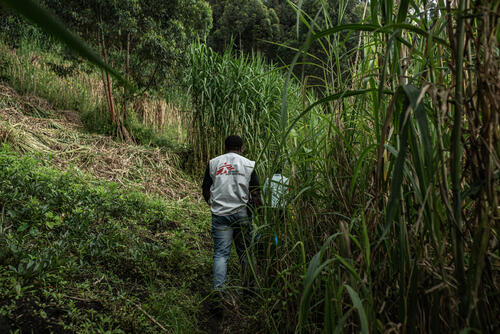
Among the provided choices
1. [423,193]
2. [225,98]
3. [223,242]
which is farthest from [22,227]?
[225,98]

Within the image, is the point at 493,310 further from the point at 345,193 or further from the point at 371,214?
the point at 345,193


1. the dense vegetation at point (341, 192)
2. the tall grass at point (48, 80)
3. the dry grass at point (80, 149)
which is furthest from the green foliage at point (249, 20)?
the dry grass at point (80, 149)

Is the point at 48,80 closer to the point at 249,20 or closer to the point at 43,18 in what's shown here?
the point at 43,18

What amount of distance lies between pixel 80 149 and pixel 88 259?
300 cm

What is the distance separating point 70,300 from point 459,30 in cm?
229

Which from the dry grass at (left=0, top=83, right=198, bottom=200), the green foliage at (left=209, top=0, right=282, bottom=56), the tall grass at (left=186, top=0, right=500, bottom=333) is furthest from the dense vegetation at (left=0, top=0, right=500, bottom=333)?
the green foliage at (left=209, top=0, right=282, bottom=56)

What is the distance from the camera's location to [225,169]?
283cm

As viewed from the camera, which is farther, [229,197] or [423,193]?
[229,197]

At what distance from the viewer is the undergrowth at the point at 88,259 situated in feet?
6.29

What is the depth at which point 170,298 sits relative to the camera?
2.37 metres

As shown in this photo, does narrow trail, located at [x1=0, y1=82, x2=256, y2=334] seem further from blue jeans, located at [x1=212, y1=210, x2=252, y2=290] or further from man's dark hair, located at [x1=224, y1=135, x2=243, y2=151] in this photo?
man's dark hair, located at [x1=224, y1=135, x2=243, y2=151]

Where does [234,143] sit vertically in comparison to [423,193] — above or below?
below

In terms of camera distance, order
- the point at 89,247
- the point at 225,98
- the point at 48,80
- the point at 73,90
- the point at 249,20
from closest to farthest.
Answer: the point at 89,247 → the point at 225,98 → the point at 48,80 → the point at 73,90 → the point at 249,20

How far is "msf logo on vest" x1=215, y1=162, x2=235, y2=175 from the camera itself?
9.23 feet
